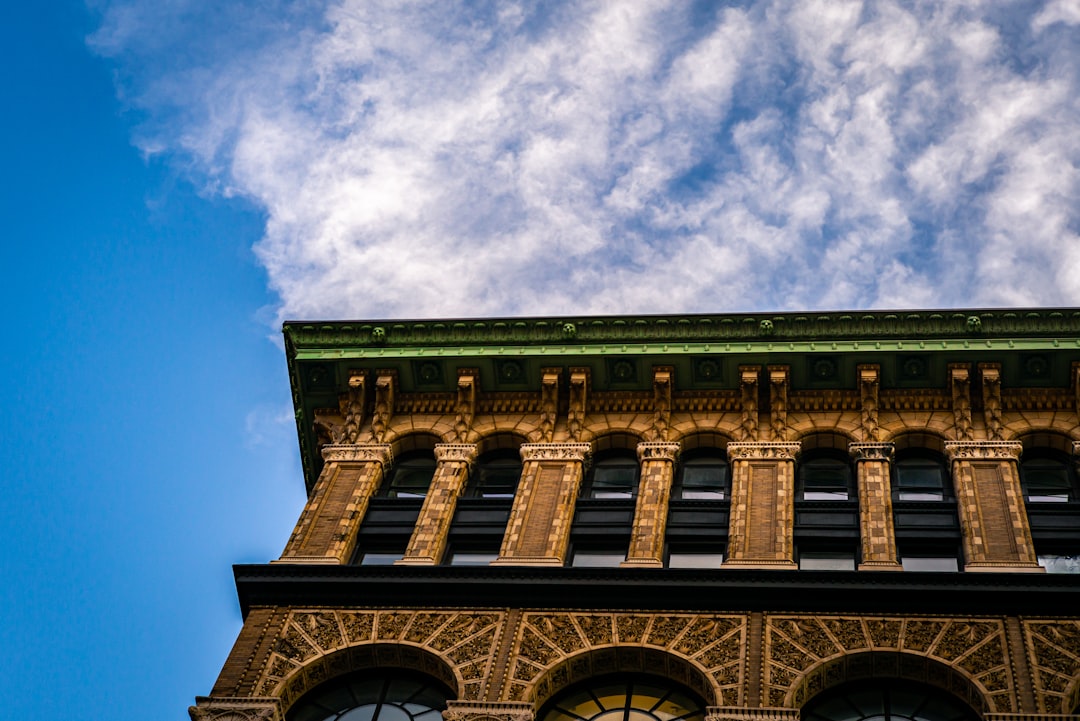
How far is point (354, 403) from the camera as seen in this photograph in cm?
3625

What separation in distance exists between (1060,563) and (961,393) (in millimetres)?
5236

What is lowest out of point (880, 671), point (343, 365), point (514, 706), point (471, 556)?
point (514, 706)

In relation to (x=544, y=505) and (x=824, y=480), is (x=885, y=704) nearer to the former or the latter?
(x=824, y=480)

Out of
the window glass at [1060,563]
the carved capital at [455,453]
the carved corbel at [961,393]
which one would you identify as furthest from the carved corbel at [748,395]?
the window glass at [1060,563]

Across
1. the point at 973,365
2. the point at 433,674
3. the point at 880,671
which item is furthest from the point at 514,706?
the point at 973,365

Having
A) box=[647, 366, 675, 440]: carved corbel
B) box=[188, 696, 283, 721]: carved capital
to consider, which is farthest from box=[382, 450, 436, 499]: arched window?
box=[188, 696, 283, 721]: carved capital

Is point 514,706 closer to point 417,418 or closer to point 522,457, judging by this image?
point 522,457

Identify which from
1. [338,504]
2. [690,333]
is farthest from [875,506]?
[338,504]

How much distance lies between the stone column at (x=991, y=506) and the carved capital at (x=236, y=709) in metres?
12.9

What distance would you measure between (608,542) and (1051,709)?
31.2ft

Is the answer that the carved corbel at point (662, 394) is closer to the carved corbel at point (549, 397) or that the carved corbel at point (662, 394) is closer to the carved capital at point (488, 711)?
the carved corbel at point (549, 397)

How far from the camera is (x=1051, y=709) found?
83.1 ft

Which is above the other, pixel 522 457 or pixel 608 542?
pixel 522 457

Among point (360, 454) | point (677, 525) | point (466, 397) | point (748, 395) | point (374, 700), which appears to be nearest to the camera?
point (374, 700)
